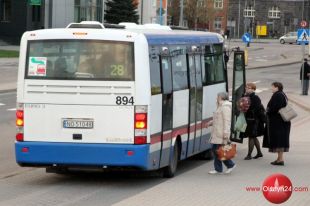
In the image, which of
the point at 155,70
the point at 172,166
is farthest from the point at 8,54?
the point at 155,70

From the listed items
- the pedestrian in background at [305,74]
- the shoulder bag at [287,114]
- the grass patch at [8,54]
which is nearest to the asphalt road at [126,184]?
the shoulder bag at [287,114]

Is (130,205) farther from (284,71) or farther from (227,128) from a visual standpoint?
(284,71)

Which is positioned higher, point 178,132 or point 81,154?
point 178,132

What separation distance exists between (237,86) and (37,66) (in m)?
5.64

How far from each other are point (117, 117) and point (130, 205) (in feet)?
7.25

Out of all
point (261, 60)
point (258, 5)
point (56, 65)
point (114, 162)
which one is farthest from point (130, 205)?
point (258, 5)

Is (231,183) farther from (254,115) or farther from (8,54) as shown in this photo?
(8,54)

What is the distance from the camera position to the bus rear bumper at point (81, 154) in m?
12.7

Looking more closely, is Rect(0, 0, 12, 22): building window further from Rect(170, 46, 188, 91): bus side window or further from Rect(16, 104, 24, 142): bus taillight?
Rect(16, 104, 24, 142): bus taillight

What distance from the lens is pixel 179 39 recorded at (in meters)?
14.9

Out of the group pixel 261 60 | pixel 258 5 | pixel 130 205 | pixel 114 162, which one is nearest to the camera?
pixel 130 205

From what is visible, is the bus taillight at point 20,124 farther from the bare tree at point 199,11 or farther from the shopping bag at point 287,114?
the bare tree at point 199,11

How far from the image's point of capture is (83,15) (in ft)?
231

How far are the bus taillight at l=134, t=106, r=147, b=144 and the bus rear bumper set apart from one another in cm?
12
